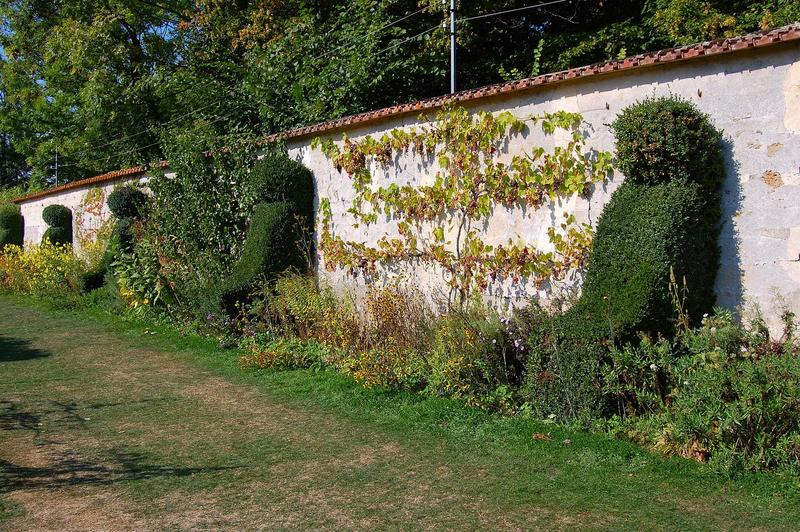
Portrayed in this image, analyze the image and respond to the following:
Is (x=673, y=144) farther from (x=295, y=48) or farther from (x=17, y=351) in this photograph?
Answer: (x=295, y=48)

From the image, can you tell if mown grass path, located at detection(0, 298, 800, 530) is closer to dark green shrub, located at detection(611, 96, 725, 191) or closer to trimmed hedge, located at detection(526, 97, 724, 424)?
trimmed hedge, located at detection(526, 97, 724, 424)

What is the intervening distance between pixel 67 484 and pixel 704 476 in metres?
4.17

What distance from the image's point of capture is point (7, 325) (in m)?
12.7

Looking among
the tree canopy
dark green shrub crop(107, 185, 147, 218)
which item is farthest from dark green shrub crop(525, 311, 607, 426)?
dark green shrub crop(107, 185, 147, 218)

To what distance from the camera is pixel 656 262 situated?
5777 millimetres

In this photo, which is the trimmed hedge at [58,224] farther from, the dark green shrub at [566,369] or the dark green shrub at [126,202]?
the dark green shrub at [566,369]

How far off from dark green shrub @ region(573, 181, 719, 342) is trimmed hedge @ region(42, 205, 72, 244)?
16.0 metres

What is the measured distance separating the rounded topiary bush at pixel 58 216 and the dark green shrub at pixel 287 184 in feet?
33.3

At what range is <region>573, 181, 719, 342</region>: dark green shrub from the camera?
575 cm

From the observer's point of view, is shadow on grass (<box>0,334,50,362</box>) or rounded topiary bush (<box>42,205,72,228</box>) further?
rounded topiary bush (<box>42,205,72,228</box>)

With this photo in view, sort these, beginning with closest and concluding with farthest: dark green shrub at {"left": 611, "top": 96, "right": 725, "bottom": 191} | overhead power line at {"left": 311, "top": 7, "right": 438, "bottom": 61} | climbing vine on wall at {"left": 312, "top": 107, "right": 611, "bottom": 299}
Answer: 1. dark green shrub at {"left": 611, "top": 96, "right": 725, "bottom": 191}
2. climbing vine on wall at {"left": 312, "top": 107, "right": 611, "bottom": 299}
3. overhead power line at {"left": 311, "top": 7, "right": 438, "bottom": 61}

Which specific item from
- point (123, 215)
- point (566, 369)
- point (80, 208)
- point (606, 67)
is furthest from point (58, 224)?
point (566, 369)

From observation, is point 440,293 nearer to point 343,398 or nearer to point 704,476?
point 343,398

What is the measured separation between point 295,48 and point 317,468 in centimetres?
1251
